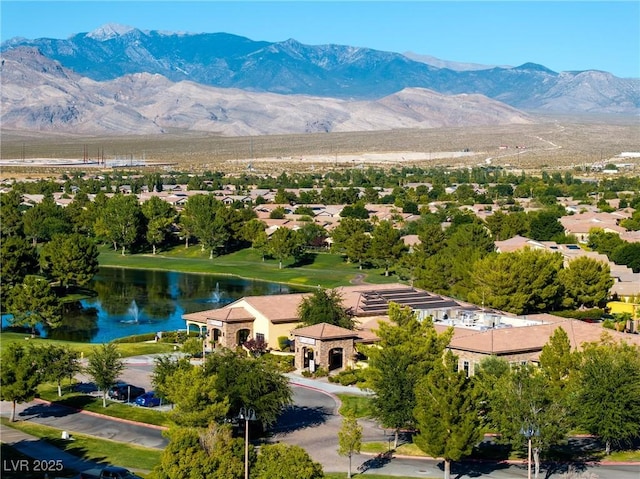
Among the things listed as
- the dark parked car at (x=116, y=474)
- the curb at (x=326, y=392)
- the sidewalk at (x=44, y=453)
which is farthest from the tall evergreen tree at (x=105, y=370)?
the dark parked car at (x=116, y=474)

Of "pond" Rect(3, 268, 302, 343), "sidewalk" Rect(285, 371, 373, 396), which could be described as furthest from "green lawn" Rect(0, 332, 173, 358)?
"sidewalk" Rect(285, 371, 373, 396)

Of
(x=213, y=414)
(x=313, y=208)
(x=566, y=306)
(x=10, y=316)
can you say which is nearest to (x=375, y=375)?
(x=213, y=414)

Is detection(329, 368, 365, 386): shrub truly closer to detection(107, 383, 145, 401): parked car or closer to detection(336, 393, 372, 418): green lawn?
detection(336, 393, 372, 418): green lawn

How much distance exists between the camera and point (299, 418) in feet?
153

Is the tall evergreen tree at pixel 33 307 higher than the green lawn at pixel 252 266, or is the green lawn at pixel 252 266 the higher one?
the tall evergreen tree at pixel 33 307

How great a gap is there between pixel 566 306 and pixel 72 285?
4078cm

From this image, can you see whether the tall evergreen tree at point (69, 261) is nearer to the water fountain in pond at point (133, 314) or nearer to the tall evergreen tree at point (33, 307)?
the water fountain in pond at point (133, 314)

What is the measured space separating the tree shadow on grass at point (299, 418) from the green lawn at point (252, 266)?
4178 centimetres

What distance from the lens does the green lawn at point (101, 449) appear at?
128ft

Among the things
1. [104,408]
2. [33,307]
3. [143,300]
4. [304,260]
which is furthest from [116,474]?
[304,260]

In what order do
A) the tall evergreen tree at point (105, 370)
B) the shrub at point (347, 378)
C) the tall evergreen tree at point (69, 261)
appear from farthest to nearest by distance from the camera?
the tall evergreen tree at point (69, 261)
the shrub at point (347, 378)
the tall evergreen tree at point (105, 370)

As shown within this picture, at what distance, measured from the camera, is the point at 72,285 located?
3487 inches

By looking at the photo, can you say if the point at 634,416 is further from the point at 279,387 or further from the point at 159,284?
the point at 159,284

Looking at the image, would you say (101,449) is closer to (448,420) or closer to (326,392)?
(448,420)
